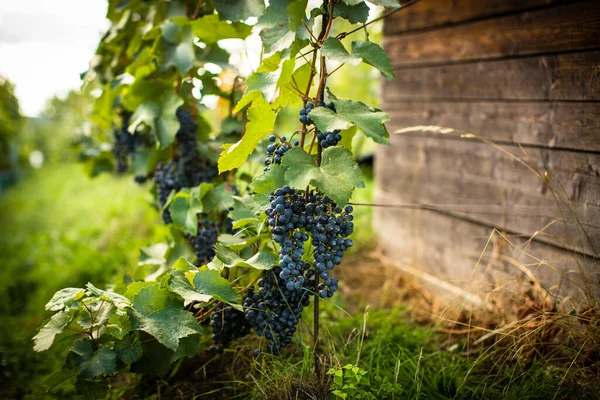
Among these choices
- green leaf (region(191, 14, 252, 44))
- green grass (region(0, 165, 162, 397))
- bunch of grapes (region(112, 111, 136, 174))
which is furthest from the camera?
bunch of grapes (region(112, 111, 136, 174))

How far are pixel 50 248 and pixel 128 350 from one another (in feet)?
11.6

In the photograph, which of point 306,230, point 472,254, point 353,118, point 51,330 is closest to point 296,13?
point 353,118

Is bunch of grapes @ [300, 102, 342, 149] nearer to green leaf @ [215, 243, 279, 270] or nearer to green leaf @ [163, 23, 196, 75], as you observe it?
green leaf @ [215, 243, 279, 270]

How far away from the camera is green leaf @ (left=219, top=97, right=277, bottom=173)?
154 cm

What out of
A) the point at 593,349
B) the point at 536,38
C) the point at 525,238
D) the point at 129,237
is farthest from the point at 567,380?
the point at 129,237

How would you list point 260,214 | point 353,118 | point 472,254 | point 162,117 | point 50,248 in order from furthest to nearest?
point 50,248
point 472,254
point 162,117
point 260,214
point 353,118

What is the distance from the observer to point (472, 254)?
2645mm

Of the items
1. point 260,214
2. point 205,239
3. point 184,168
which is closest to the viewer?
point 260,214

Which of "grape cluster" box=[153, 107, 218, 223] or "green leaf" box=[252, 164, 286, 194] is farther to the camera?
"grape cluster" box=[153, 107, 218, 223]

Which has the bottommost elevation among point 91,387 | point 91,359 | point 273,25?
point 91,387

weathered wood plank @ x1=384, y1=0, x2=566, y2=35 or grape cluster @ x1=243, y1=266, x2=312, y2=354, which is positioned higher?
weathered wood plank @ x1=384, y1=0, x2=566, y2=35

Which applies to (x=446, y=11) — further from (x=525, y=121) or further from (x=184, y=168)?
(x=184, y=168)

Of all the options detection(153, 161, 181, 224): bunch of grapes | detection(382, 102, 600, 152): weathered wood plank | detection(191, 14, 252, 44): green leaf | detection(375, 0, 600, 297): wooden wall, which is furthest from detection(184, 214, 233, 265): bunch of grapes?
detection(382, 102, 600, 152): weathered wood plank

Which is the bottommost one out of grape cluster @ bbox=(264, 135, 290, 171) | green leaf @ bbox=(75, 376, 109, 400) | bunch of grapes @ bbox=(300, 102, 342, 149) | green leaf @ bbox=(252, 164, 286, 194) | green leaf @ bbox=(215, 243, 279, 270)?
green leaf @ bbox=(75, 376, 109, 400)
